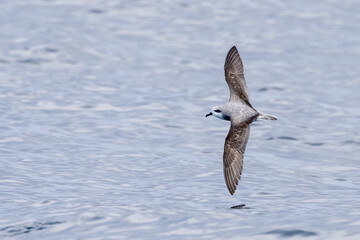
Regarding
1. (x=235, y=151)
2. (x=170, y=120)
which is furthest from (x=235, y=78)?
(x=170, y=120)

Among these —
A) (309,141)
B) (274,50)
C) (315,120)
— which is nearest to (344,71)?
(274,50)

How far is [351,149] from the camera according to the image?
63.7 feet

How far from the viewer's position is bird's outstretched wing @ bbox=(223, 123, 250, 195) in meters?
14.4

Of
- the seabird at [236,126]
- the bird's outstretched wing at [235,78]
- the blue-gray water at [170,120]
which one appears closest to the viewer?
the blue-gray water at [170,120]

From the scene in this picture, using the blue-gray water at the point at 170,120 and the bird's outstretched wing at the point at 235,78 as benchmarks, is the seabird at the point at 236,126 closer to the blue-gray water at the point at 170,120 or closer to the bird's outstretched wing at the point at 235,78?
the bird's outstretched wing at the point at 235,78

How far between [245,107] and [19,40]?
56.8 feet

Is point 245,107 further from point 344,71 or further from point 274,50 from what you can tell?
point 274,50

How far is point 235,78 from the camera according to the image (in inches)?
651

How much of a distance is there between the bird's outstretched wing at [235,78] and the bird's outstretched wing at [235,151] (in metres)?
1.14

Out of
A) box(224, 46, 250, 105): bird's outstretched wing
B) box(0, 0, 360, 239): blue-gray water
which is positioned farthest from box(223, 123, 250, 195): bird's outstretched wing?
box(224, 46, 250, 105): bird's outstretched wing

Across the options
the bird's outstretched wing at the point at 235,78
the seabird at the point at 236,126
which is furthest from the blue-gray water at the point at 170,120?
the bird's outstretched wing at the point at 235,78

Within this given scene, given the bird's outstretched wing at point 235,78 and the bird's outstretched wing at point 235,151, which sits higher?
the bird's outstretched wing at point 235,78

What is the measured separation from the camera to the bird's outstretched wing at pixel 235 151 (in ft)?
47.3

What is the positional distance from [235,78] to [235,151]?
95.7 inches
